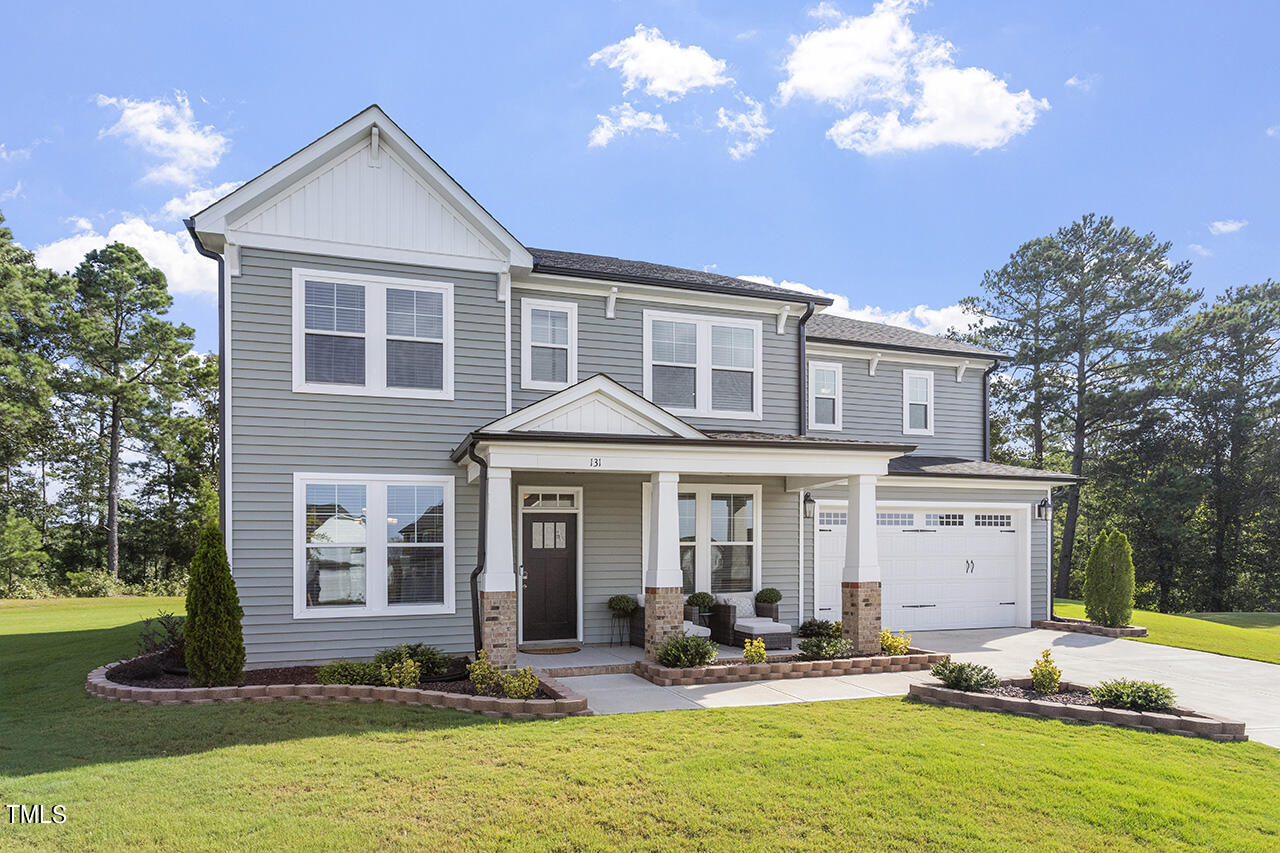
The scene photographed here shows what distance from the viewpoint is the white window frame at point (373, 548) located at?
35.0 feet

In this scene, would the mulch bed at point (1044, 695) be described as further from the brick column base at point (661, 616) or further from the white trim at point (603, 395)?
the white trim at point (603, 395)


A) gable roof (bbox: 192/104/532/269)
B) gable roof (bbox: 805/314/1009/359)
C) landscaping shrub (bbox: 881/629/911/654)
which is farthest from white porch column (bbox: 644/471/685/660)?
gable roof (bbox: 805/314/1009/359)

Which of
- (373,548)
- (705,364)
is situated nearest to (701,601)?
(705,364)

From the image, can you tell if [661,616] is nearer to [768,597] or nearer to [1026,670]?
[768,597]

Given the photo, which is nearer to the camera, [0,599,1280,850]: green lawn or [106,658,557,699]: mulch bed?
[0,599,1280,850]: green lawn

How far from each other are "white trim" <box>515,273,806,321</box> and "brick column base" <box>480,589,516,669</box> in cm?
516

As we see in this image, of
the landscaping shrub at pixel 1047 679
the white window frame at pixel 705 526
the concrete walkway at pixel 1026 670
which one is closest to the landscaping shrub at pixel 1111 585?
the concrete walkway at pixel 1026 670

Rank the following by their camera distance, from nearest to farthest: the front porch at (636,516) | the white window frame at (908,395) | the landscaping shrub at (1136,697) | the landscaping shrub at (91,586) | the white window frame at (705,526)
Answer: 1. the landscaping shrub at (1136,697)
2. the front porch at (636,516)
3. the white window frame at (705,526)
4. the white window frame at (908,395)
5. the landscaping shrub at (91,586)

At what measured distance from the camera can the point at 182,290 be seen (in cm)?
3169

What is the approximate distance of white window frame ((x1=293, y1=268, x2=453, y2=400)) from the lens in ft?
35.6

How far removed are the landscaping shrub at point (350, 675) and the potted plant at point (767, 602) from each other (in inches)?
260

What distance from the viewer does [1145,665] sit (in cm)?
1223

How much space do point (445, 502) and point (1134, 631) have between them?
13706 millimetres

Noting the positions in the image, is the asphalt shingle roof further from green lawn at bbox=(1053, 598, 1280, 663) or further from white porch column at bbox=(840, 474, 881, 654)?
green lawn at bbox=(1053, 598, 1280, 663)
